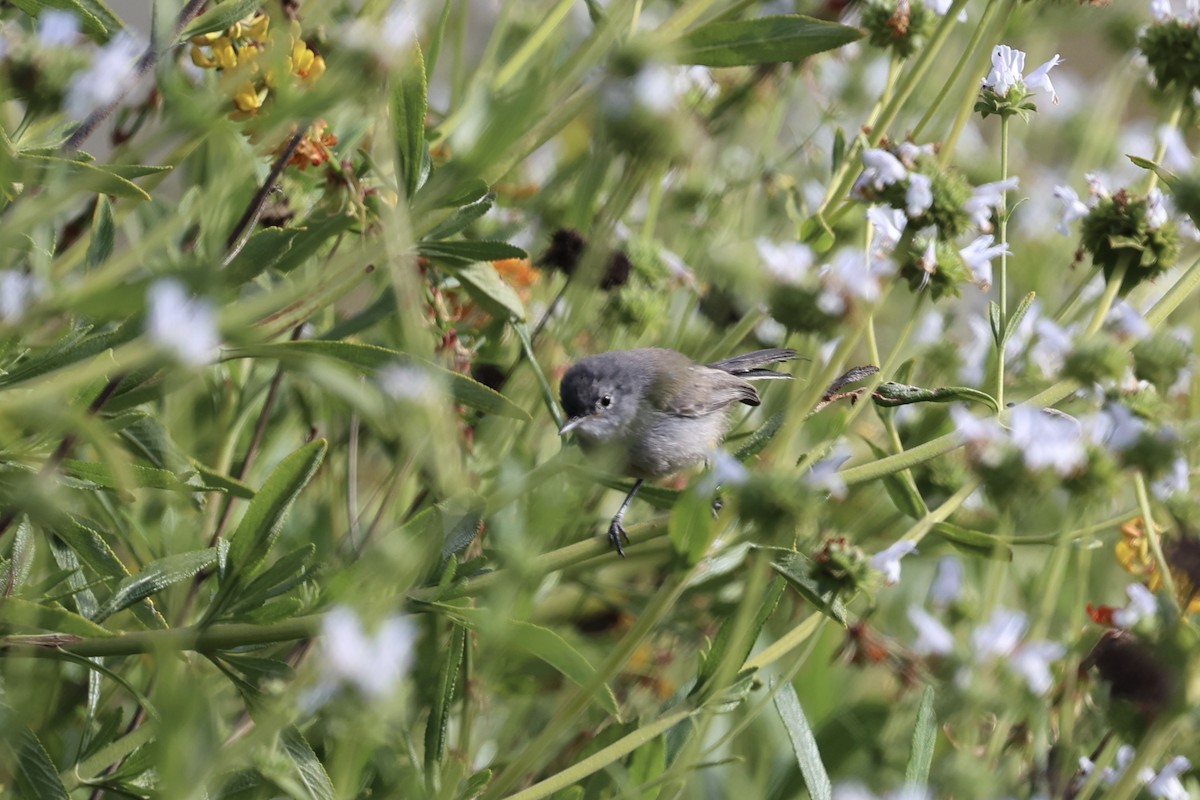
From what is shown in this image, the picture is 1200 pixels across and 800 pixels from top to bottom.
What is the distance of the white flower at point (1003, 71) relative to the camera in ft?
4.09

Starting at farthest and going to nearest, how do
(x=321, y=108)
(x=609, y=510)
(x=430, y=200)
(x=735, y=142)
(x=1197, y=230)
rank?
(x=735, y=142)
(x=609, y=510)
(x=1197, y=230)
(x=430, y=200)
(x=321, y=108)

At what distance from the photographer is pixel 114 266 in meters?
0.81

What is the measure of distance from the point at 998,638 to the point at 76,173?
74cm

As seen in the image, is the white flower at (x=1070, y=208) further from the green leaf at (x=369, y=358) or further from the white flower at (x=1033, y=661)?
the green leaf at (x=369, y=358)

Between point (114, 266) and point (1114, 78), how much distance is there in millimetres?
1979

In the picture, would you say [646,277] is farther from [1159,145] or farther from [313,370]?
[313,370]

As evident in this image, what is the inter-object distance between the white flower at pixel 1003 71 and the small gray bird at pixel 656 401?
471mm

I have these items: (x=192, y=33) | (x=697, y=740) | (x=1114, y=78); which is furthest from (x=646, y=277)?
(x=1114, y=78)

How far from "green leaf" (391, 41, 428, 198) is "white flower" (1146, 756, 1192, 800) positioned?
72 cm

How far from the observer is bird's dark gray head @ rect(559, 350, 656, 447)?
5.78ft

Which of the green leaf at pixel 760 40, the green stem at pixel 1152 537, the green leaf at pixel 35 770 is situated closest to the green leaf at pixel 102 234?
the green leaf at pixel 35 770

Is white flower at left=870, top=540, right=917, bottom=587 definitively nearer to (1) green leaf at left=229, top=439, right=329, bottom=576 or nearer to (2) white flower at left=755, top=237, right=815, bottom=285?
(2) white flower at left=755, top=237, right=815, bottom=285

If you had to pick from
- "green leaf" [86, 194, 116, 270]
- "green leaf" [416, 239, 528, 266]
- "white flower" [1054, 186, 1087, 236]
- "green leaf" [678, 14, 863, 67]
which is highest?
A: "green leaf" [678, 14, 863, 67]

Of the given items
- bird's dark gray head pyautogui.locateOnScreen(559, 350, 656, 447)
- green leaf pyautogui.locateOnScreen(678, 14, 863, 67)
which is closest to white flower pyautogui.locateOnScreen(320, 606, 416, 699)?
green leaf pyautogui.locateOnScreen(678, 14, 863, 67)
